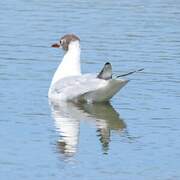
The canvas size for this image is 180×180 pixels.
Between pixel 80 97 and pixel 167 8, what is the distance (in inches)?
348

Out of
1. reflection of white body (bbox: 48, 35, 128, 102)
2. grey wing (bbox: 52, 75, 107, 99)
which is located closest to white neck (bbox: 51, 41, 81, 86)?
reflection of white body (bbox: 48, 35, 128, 102)

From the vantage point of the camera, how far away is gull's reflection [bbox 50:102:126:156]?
42.5ft

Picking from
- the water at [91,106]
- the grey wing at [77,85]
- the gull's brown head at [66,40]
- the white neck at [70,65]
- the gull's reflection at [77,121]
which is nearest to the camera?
the water at [91,106]

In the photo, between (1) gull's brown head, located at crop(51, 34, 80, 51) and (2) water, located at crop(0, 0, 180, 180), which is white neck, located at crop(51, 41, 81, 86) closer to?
(1) gull's brown head, located at crop(51, 34, 80, 51)

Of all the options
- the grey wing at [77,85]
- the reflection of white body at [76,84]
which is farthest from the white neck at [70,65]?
the grey wing at [77,85]

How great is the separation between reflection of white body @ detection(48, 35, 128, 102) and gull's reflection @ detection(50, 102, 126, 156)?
145 millimetres

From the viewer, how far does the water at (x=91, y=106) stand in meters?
11.9

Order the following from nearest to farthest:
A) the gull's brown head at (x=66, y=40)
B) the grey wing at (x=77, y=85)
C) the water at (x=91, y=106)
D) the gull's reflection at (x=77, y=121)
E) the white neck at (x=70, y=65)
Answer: the water at (x=91, y=106) < the gull's reflection at (x=77, y=121) < the grey wing at (x=77, y=85) < the white neck at (x=70, y=65) < the gull's brown head at (x=66, y=40)

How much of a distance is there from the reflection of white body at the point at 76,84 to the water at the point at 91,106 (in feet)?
0.60

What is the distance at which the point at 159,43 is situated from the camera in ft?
65.7

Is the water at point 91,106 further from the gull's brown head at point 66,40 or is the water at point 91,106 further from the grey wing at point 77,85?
the gull's brown head at point 66,40

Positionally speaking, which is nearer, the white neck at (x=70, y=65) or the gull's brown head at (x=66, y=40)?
the white neck at (x=70, y=65)

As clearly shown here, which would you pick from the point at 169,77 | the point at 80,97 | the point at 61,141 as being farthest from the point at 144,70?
the point at 61,141

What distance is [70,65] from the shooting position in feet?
54.9
